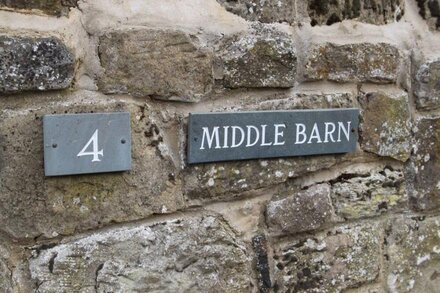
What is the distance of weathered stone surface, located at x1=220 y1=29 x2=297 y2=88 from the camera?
3.67 feet

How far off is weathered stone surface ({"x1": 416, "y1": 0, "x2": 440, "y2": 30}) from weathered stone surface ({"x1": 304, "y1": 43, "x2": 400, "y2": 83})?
168mm

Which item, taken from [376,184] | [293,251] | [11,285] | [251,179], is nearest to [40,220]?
[11,285]

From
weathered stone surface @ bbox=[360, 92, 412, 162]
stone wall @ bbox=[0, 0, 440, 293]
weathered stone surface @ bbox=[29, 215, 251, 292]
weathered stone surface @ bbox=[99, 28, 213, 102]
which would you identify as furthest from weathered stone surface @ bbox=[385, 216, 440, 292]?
weathered stone surface @ bbox=[99, 28, 213, 102]

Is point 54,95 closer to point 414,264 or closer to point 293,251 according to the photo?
point 293,251

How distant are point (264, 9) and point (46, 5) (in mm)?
451

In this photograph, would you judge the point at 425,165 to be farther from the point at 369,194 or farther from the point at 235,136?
the point at 235,136

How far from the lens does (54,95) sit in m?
0.98

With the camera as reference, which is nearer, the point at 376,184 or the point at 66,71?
the point at 66,71

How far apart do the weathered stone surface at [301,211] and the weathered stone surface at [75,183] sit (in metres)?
0.23

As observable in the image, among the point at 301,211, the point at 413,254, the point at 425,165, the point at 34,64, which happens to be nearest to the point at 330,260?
the point at 301,211

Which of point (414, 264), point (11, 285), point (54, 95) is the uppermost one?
point (54, 95)

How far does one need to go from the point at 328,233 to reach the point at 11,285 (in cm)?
70

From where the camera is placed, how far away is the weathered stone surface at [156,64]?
1.02 metres

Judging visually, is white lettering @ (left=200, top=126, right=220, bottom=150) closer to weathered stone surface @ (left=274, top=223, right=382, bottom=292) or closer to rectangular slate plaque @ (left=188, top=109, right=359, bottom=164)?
rectangular slate plaque @ (left=188, top=109, right=359, bottom=164)
